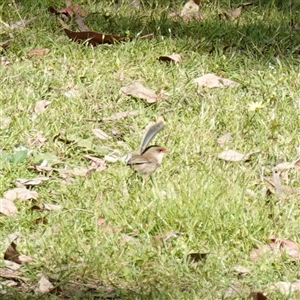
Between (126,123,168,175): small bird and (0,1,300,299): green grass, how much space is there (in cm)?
5

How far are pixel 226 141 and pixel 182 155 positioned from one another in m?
0.30

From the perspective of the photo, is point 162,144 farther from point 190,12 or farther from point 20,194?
point 190,12

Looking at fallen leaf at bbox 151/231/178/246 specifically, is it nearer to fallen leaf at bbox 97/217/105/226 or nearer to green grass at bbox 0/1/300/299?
green grass at bbox 0/1/300/299

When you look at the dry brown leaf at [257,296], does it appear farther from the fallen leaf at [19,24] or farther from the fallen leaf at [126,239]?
the fallen leaf at [19,24]

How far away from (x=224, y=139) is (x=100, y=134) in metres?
0.67

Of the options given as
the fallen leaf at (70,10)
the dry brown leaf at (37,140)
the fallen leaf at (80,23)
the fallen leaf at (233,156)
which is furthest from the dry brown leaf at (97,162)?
the fallen leaf at (70,10)

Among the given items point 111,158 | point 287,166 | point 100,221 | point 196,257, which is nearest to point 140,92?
point 111,158

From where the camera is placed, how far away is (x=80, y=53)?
207 inches

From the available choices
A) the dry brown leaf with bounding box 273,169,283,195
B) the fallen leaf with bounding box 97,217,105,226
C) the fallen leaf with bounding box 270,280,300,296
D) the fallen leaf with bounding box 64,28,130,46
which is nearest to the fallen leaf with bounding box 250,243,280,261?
the fallen leaf with bounding box 270,280,300,296

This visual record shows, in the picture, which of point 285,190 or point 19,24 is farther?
point 19,24

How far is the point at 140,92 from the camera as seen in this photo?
16.2 feet

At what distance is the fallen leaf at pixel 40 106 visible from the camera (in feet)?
15.6

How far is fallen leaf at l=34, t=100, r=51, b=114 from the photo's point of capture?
474 centimetres

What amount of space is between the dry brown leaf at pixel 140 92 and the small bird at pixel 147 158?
2.01 ft
